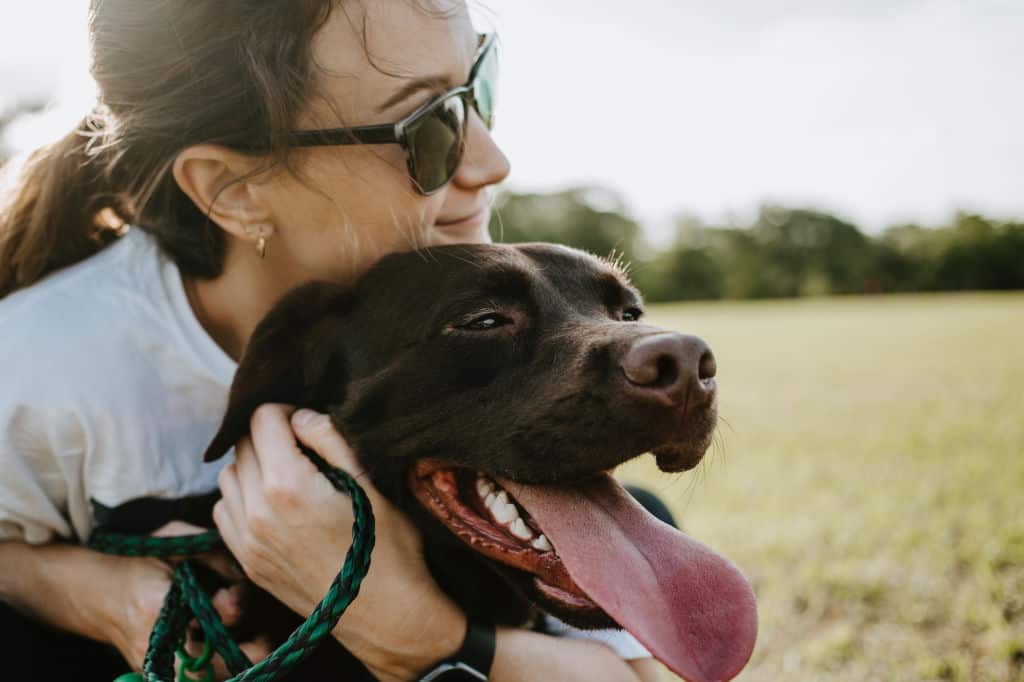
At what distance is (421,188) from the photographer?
2572 millimetres

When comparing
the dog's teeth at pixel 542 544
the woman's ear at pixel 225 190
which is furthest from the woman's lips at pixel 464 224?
the dog's teeth at pixel 542 544

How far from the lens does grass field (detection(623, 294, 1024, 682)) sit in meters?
3.77

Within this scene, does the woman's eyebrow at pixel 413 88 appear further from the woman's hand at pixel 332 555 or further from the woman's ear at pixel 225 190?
the woman's hand at pixel 332 555

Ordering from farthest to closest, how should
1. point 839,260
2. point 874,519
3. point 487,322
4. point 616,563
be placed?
point 839,260 < point 874,519 < point 487,322 < point 616,563

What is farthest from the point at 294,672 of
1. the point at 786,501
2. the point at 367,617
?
the point at 786,501

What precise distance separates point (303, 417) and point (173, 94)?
1030 millimetres

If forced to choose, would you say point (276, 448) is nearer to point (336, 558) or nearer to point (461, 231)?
point (336, 558)

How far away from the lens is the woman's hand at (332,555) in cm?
218

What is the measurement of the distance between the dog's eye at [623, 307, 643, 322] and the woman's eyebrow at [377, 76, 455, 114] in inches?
36.7

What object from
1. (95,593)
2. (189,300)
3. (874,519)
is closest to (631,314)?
(189,300)

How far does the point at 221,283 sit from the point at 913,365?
1431 cm

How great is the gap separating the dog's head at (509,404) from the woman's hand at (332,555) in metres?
0.11

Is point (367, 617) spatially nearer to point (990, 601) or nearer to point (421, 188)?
point (421, 188)

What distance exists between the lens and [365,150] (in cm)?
250
